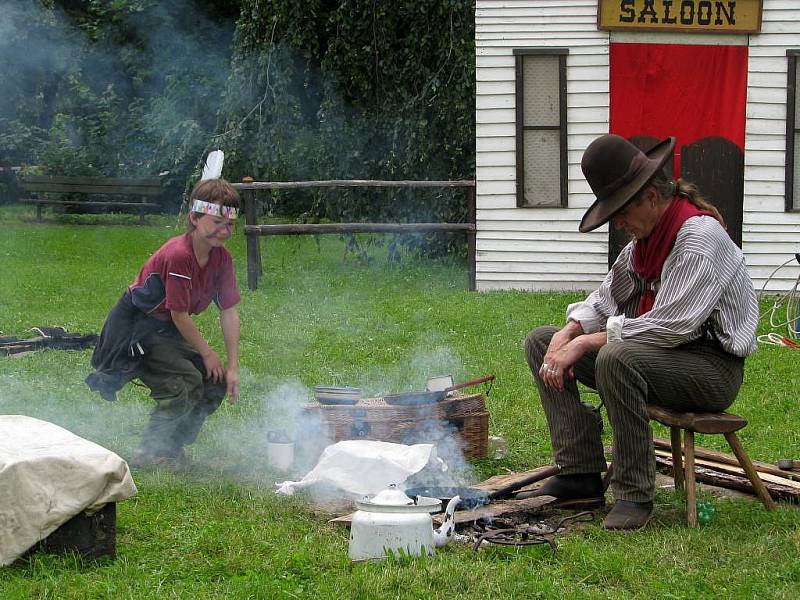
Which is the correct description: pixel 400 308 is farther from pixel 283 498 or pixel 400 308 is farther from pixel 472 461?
pixel 283 498

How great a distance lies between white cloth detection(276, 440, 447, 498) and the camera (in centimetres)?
468

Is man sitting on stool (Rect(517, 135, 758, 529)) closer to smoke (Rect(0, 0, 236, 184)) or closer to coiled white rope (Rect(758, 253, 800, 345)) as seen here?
coiled white rope (Rect(758, 253, 800, 345))

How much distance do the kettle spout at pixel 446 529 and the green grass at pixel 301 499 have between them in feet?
0.21

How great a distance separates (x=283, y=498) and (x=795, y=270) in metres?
8.06

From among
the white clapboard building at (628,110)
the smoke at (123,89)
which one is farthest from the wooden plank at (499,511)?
the smoke at (123,89)

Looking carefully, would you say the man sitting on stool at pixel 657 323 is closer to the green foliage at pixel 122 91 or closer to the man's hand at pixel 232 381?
the man's hand at pixel 232 381

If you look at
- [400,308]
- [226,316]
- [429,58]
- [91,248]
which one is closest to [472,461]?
[226,316]

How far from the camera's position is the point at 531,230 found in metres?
11.5

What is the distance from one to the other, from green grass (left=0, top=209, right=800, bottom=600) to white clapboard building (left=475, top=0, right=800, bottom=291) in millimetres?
991

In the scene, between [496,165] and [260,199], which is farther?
[260,199]

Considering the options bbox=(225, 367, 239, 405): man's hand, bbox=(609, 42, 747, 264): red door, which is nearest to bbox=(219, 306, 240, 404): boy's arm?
bbox=(225, 367, 239, 405): man's hand

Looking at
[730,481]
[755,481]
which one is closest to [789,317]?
[730,481]

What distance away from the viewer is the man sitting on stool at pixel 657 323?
13.7 feet

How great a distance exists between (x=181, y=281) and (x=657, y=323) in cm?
222
